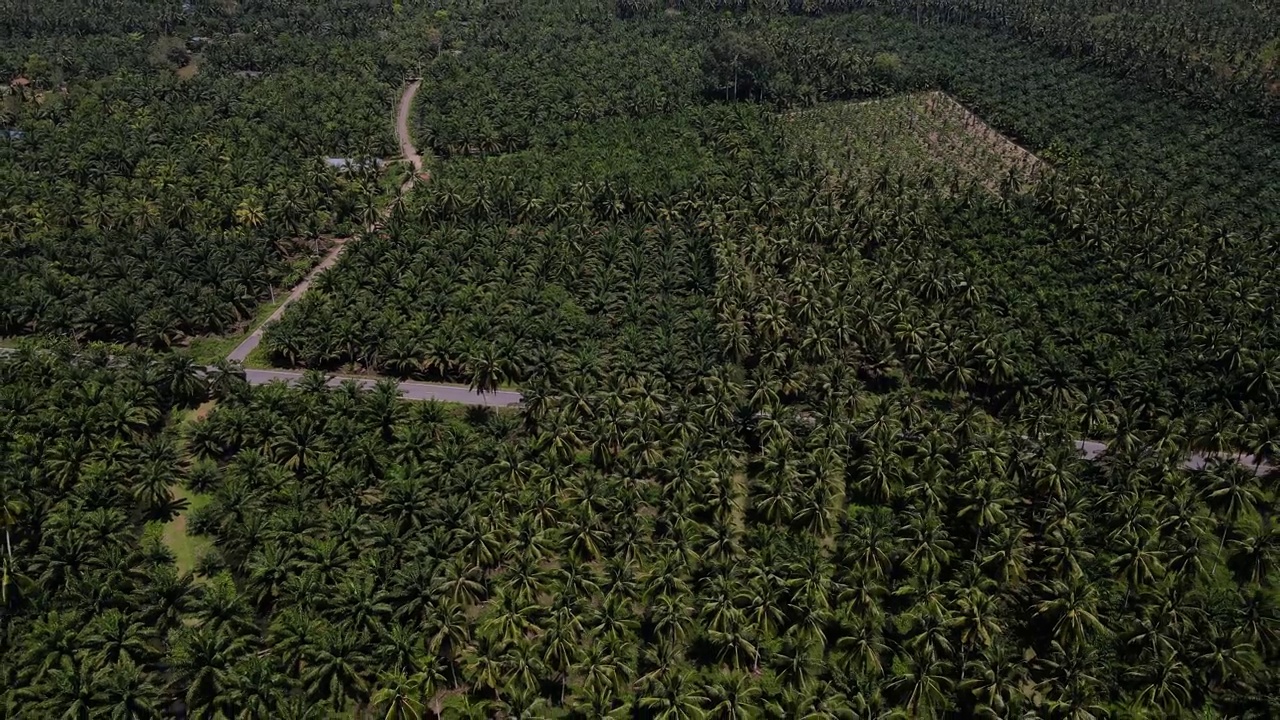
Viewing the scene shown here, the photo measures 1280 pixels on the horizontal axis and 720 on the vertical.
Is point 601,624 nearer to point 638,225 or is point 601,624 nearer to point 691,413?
point 691,413

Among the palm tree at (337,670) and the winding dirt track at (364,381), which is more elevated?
the palm tree at (337,670)

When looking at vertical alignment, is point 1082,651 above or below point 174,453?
below

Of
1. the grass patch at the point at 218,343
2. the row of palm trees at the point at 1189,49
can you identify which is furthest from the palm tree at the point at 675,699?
the row of palm trees at the point at 1189,49

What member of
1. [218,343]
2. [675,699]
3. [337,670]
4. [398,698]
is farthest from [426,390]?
[675,699]

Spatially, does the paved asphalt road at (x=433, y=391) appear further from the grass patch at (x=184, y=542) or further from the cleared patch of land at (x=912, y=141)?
the cleared patch of land at (x=912, y=141)

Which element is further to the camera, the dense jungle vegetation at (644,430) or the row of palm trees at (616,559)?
the dense jungle vegetation at (644,430)

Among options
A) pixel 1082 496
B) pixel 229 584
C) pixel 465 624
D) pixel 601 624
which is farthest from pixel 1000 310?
pixel 229 584

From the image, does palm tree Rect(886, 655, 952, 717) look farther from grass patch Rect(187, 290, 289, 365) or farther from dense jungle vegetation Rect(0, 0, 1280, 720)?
grass patch Rect(187, 290, 289, 365)
